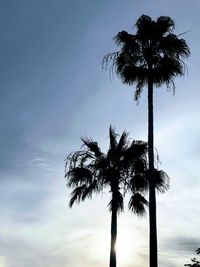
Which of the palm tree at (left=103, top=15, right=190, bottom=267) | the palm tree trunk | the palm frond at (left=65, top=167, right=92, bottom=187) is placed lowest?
the palm tree trunk

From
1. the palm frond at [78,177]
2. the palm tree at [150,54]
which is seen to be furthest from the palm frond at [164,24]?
the palm frond at [78,177]

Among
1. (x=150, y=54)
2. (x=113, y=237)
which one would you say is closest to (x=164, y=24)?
(x=150, y=54)

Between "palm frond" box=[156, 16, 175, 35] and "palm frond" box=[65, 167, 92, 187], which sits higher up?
"palm frond" box=[156, 16, 175, 35]

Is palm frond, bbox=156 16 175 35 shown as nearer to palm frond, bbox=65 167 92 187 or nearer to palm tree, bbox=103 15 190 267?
palm tree, bbox=103 15 190 267

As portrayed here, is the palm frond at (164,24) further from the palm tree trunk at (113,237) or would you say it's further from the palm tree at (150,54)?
the palm tree trunk at (113,237)

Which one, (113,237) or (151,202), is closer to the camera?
(151,202)

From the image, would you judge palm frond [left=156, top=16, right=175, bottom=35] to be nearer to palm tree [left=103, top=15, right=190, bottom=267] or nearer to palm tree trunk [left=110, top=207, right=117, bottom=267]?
palm tree [left=103, top=15, right=190, bottom=267]

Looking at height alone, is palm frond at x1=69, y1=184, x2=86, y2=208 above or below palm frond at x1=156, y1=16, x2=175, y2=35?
below

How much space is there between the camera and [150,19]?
31594 millimetres

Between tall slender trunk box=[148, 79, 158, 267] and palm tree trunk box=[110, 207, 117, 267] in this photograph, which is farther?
palm tree trunk box=[110, 207, 117, 267]

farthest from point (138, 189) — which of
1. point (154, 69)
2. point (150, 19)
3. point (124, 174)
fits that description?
point (150, 19)

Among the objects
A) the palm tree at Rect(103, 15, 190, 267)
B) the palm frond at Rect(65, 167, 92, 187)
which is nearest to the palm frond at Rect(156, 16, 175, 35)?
the palm tree at Rect(103, 15, 190, 267)

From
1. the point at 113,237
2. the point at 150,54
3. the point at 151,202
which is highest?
the point at 150,54

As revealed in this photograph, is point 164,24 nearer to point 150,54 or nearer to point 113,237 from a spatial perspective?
point 150,54
